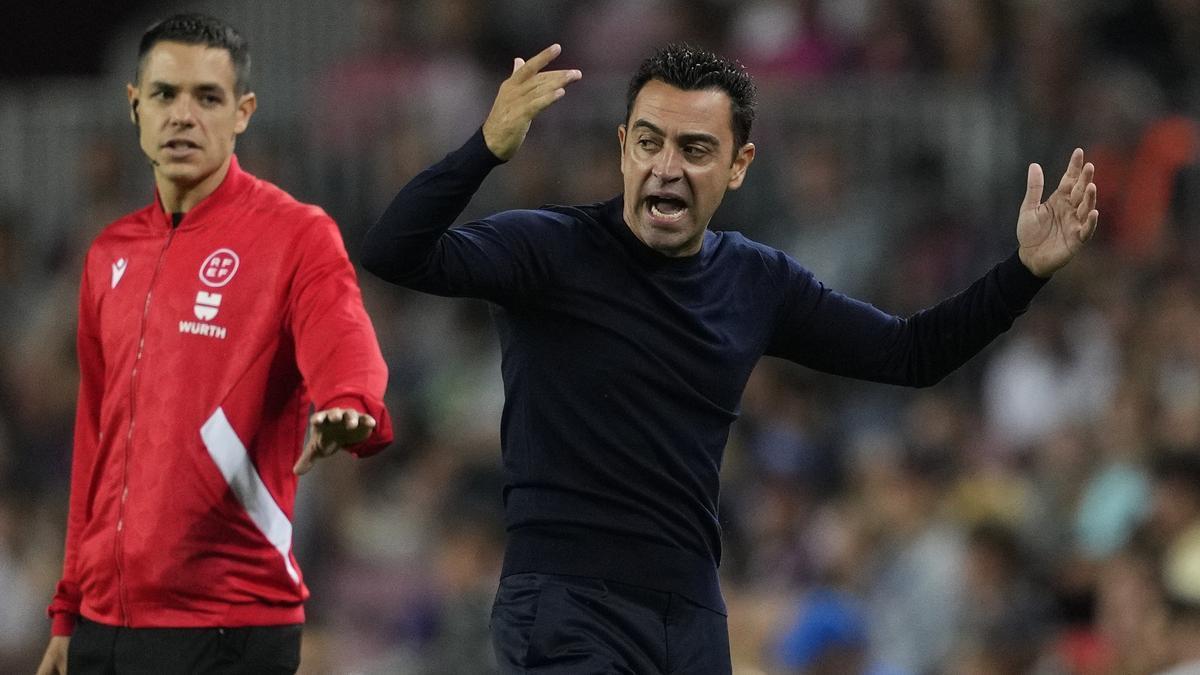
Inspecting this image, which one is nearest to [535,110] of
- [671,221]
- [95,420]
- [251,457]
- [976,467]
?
[671,221]

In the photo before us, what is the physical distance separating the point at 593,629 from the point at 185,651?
1.01 m

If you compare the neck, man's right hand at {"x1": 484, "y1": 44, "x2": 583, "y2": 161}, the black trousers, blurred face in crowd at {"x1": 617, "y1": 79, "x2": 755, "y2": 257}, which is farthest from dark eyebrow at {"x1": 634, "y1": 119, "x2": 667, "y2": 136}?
the black trousers

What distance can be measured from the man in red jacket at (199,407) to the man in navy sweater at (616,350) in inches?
14.7

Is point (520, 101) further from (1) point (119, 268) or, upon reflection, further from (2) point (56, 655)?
(2) point (56, 655)

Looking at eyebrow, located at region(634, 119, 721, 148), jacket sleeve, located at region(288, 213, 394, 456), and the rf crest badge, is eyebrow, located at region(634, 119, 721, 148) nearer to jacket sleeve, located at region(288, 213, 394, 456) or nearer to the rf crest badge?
jacket sleeve, located at region(288, 213, 394, 456)

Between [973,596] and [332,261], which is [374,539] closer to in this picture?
[973,596]

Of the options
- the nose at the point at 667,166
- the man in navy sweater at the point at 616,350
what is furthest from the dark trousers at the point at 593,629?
the nose at the point at 667,166

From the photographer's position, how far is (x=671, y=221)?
4.86m

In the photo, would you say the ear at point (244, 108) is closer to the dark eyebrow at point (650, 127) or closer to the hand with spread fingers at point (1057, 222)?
the dark eyebrow at point (650, 127)

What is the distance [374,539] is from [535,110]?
6.25 meters

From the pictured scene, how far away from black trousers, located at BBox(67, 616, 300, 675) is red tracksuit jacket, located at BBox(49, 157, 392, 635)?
28 mm

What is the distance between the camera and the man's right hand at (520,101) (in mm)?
4598

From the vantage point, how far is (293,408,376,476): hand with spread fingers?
4508 mm

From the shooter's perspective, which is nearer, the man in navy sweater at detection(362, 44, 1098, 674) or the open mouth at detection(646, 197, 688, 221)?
the man in navy sweater at detection(362, 44, 1098, 674)
